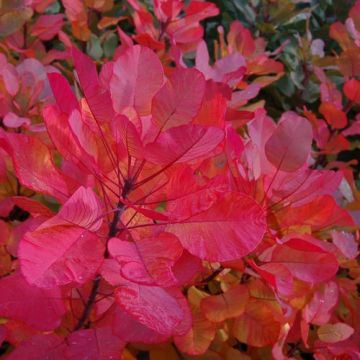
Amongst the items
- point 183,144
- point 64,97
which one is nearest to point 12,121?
point 64,97

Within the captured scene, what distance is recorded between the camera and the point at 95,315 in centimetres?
68

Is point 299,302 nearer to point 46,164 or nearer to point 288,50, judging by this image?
point 46,164

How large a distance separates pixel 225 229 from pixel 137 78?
16cm

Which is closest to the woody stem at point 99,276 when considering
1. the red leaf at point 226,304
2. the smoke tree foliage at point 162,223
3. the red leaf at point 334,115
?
the smoke tree foliage at point 162,223

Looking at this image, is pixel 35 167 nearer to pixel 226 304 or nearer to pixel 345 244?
pixel 226 304

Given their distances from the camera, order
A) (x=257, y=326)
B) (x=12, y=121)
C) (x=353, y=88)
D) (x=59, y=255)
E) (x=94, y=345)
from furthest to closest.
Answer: (x=353, y=88), (x=12, y=121), (x=257, y=326), (x=94, y=345), (x=59, y=255)

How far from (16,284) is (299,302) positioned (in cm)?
34

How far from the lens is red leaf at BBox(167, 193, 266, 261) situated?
518 mm

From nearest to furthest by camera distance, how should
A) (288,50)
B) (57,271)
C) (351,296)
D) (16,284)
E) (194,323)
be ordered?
(57,271), (16,284), (194,323), (351,296), (288,50)

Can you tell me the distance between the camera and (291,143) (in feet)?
2.19

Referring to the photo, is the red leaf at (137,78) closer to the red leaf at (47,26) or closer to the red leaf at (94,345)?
the red leaf at (94,345)

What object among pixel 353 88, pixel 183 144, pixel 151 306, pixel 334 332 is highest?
pixel 183 144

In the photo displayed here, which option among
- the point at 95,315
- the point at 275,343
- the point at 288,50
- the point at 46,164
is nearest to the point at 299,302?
the point at 275,343

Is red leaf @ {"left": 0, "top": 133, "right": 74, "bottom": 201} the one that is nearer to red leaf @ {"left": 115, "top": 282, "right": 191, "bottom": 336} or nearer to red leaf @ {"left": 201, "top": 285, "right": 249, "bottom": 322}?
red leaf @ {"left": 115, "top": 282, "right": 191, "bottom": 336}
